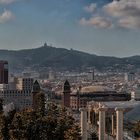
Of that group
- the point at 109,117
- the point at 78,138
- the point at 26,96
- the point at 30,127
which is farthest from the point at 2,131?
the point at 26,96

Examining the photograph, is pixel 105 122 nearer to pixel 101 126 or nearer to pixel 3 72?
pixel 101 126

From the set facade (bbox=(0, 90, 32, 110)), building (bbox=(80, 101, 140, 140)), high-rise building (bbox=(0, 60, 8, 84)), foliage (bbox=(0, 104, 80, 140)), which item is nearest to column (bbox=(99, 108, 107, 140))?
building (bbox=(80, 101, 140, 140))

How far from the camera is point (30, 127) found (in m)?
38.2

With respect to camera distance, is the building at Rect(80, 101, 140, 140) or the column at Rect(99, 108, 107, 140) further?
the column at Rect(99, 108, 107, 140)

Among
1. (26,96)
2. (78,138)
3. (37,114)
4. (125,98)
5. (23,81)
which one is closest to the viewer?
(78,138)

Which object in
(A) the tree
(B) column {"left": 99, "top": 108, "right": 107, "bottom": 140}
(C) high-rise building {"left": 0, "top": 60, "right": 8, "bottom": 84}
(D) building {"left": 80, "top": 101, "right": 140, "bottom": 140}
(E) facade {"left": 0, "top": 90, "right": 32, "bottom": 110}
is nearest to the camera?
(D) building {"left": 80, "top": 101, "right": 140, "bottom": 140}

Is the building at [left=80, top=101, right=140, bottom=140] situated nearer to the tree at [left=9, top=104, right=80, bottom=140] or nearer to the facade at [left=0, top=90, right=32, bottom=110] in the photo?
the tree at [left=9, top=104, right=80, bottom=140]

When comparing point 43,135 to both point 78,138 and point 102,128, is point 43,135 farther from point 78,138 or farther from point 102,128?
point 78,138

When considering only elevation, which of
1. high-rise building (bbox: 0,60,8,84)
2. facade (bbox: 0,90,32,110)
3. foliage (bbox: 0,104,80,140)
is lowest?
Answer: facade (bbox: 0,90,32,110)

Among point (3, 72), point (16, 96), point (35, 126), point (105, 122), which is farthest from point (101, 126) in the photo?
point (3, 72)

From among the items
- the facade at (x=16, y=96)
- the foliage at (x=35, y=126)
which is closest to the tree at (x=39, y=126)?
the foliage at (x=35, y=126)

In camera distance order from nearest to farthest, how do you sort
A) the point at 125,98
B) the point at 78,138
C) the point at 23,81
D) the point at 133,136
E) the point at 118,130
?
the point at 78,138 < the point at 118,130 < the point at 133,136 < the point at 125,98 < the point at 23,81

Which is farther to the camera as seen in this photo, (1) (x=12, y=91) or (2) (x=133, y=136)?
(1) (x=12, y=91)

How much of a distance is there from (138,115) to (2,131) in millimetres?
19558
